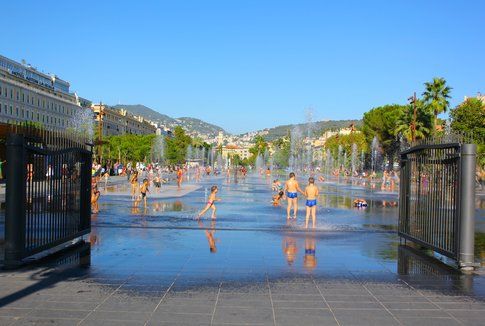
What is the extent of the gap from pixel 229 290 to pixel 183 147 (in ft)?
426

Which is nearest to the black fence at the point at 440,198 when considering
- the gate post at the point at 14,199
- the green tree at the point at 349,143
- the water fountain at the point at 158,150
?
the gate post at the point at 14,199

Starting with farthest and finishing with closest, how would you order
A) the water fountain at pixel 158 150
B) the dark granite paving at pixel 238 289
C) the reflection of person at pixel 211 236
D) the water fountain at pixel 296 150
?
1. the water fountain at pixel 158 150
2. the water fountain at pixel 296 150
3. the reflection of person at pixel 211 236
4. the dark granite paving at pixel 238 289

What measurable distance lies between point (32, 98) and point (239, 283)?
9324cm

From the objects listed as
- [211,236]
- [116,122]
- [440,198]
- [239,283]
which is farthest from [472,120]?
[116,122]

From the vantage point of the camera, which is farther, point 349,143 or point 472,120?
point 349,143

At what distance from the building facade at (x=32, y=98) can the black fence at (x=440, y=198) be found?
73693 millimetres

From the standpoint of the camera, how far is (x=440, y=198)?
9.41m

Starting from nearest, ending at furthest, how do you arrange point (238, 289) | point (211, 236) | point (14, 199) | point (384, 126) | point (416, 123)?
point (238, 289), point (14, 199), point (211, 236), point (416, 123), point (384, 126)

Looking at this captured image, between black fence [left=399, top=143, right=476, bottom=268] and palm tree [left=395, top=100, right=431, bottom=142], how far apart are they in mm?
45291

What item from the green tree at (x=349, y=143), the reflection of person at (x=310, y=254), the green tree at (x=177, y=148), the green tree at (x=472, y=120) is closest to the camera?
the reflection of person at (x=310, y=254)

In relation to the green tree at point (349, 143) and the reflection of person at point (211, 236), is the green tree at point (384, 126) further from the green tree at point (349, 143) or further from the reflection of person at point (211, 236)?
the reflection of person at point (211, 236)

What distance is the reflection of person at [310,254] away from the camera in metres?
8.86

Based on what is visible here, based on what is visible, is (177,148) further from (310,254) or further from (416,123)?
(310,254)

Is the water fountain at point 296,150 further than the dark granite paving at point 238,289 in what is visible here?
Yes
